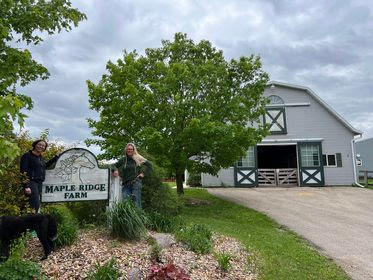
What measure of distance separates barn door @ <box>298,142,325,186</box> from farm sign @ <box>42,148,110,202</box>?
18111 millimetres

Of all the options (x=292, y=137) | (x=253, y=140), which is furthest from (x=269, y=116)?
(x=253, y=140)

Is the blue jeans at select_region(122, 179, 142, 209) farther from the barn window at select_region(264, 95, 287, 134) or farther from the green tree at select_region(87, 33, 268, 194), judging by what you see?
the barn window at select_region(264, 95, 287, 134)

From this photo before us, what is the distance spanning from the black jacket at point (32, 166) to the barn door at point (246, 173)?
673 inches

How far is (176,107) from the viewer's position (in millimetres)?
12008

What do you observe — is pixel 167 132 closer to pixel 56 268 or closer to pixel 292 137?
pixel 56 268

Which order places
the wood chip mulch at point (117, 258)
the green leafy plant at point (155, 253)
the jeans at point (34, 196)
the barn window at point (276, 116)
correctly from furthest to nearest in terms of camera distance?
the barn window at point (276, 116) → the jeans at point (34, 196) → the green leafy plant at point (155, 253) → the wood chip mulch at point (117, 258)

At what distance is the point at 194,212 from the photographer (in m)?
12.0

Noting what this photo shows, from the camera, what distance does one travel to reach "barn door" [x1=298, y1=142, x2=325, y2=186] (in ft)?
72.0

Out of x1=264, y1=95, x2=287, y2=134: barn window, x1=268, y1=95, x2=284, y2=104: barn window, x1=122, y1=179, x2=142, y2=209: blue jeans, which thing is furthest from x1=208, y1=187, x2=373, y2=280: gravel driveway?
x1=268, y1=95, x2=284, y2=104: barn window

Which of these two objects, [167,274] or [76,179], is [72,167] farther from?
[167,274]

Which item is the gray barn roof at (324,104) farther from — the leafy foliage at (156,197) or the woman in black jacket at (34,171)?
the woman in black jacket at (34,171)

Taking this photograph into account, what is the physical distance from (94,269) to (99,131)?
26.2ft

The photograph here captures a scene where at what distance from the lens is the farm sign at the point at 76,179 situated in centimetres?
623

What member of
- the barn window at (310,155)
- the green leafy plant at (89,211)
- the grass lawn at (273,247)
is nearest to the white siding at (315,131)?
the barn window at (310,155)
